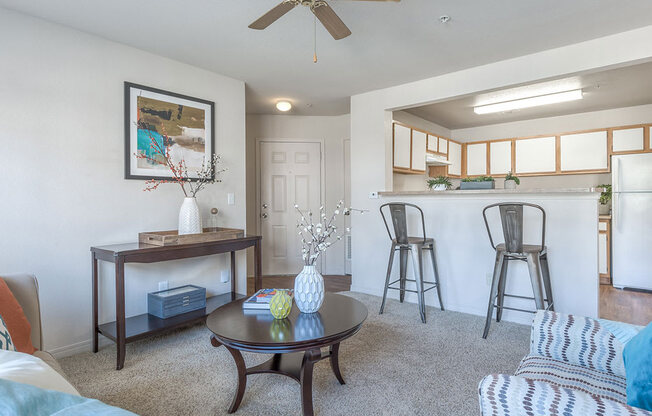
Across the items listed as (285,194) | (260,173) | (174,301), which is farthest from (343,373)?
(260,173)

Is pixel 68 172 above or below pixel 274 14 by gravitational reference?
below

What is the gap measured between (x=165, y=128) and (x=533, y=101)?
4.03 meters

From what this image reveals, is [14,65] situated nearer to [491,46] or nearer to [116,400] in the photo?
[116,400]

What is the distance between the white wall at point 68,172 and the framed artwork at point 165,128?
0.08 meters

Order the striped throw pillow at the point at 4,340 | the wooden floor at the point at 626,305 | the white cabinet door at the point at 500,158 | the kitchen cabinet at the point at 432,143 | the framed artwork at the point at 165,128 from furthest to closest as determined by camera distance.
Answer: the white cabinet door at the point at 500,158 < the kitchen cabinet at the point at 432,143 < the wooden floor at the point at 626,305 < the framed artwork at the point at 165,128 < the striped throw pillow at the point at 4,340

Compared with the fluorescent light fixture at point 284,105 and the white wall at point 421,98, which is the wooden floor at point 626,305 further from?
the fluorescent light fixture at point 284,105

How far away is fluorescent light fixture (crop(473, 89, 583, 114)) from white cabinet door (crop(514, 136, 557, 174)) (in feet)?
3.20

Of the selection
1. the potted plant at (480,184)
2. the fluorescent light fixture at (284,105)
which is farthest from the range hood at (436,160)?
the fluorescent light fixture at (284,105)

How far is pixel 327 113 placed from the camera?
16.1 ft

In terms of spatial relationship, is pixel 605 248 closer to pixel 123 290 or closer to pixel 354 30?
pixel 354 30

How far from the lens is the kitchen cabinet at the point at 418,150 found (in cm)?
440

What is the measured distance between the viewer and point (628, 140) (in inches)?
175

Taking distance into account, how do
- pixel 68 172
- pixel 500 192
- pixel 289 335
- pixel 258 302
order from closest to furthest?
pixel 289 335 → pixel 258 302 → pixel 68 172 → pixel 500 192

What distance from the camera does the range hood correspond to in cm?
479
